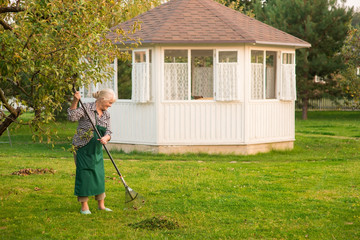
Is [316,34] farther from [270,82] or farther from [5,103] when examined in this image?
[5,103]

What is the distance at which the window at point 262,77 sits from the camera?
1633cm

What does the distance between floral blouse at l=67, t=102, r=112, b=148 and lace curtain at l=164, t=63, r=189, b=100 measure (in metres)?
7.77

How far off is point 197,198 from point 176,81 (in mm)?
7069

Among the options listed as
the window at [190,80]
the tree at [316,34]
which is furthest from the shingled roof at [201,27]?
the tree at [316,34]

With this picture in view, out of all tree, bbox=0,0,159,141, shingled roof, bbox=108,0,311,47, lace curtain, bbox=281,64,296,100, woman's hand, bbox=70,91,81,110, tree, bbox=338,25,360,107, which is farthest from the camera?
lace curtain, bbox=281,64,296,100

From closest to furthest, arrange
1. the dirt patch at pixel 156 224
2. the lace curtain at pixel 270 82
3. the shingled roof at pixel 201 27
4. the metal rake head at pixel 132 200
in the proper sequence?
the dirt patch at pixel 156 224
the metal rake head at pixel 132 200
the shingled roof at pixel 201 27
the lace curtain at pixel 270 82

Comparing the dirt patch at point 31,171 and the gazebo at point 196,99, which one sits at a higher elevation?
the gazebo at point 196,99

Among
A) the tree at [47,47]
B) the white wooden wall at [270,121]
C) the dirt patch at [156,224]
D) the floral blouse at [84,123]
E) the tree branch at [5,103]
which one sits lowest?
the dirt patch at [156,224]

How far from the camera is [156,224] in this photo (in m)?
7.38

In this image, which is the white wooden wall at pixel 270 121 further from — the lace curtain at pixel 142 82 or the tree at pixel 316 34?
the tree at pixel 316 34

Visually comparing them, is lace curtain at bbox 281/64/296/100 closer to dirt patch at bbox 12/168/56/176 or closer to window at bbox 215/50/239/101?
window at bbox 215/50/239/101

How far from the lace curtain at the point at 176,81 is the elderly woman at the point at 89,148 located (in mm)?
7825

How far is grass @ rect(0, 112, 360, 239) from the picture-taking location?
725 centimetres

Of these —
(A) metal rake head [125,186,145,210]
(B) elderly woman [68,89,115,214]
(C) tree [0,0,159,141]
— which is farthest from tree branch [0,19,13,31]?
(A) metal rake head [125,186,145,210]
